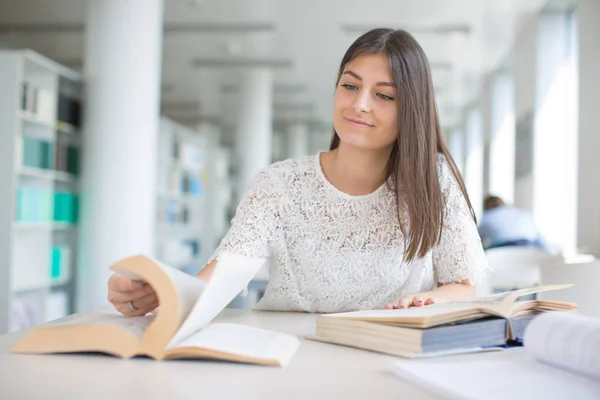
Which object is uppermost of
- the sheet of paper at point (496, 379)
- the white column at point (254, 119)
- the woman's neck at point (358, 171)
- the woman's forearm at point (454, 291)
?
the white column at point (254, 119)

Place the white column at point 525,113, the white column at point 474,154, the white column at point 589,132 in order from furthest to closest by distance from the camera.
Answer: the white column at point 474,154 < the white column at point 525,113 < the white column at point 589,132

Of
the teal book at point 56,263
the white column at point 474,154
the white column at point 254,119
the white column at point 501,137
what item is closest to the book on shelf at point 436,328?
the teal book at point 56,263

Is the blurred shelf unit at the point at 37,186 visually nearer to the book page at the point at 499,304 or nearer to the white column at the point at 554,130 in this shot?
the book page at the point at 499,304

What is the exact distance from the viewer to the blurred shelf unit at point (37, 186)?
4.64 metres

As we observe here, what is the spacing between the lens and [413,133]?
1.61 m

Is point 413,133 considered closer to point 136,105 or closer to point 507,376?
point 507,376

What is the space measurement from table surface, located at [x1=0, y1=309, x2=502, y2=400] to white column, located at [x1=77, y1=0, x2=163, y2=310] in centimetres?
440

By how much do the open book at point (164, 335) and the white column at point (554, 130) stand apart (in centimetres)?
596

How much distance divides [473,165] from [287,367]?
43.2ft

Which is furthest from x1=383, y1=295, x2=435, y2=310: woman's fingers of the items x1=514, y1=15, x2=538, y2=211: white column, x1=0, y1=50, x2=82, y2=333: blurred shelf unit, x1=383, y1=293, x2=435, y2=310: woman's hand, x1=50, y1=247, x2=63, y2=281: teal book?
x1=514, y1=15, x2=538, y2=211: white column

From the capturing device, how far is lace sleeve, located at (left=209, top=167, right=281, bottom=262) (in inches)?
61.6

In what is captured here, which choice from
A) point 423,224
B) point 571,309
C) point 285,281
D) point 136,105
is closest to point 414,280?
point 423,224

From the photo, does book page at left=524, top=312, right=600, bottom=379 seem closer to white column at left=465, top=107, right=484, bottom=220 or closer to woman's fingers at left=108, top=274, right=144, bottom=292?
woman's fingers at left=108, top=274, right=144, bottom=292

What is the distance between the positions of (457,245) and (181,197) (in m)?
7.52
